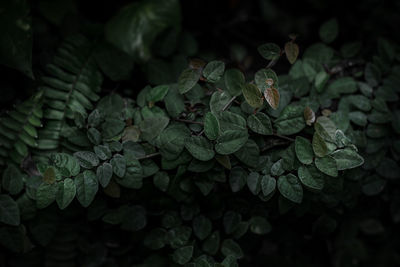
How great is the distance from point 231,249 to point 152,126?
0.53 meters

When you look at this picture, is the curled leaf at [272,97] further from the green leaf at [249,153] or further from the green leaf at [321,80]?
the green leaf at [321,80]

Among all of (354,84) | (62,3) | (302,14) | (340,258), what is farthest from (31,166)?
(302,14)

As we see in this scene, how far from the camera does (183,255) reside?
4.45 ft

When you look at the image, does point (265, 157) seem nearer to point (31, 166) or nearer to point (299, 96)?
point (299, 96)

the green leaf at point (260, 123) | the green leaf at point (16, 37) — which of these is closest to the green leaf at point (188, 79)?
the green leaf at point (260, 123)

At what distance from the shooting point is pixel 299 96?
153 centimetres

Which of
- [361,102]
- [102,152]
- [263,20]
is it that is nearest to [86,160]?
[102,152]

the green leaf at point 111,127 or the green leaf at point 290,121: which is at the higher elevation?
the green leaf at point 111,127

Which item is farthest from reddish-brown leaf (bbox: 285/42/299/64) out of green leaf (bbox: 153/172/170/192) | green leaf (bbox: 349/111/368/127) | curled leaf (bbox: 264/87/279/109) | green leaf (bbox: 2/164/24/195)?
green leaf (bbox: 2/164/24/195)

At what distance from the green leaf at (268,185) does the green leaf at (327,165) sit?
0.15m

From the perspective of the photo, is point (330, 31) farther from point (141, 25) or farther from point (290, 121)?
point (141, 25)

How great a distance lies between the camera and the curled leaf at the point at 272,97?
1.26 meters

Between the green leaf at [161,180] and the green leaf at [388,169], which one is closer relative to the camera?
the green leaf at [161,180]

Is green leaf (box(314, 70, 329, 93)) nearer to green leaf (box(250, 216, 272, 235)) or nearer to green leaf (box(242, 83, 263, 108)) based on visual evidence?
green leaf (box(242, 83, 263, 108))
